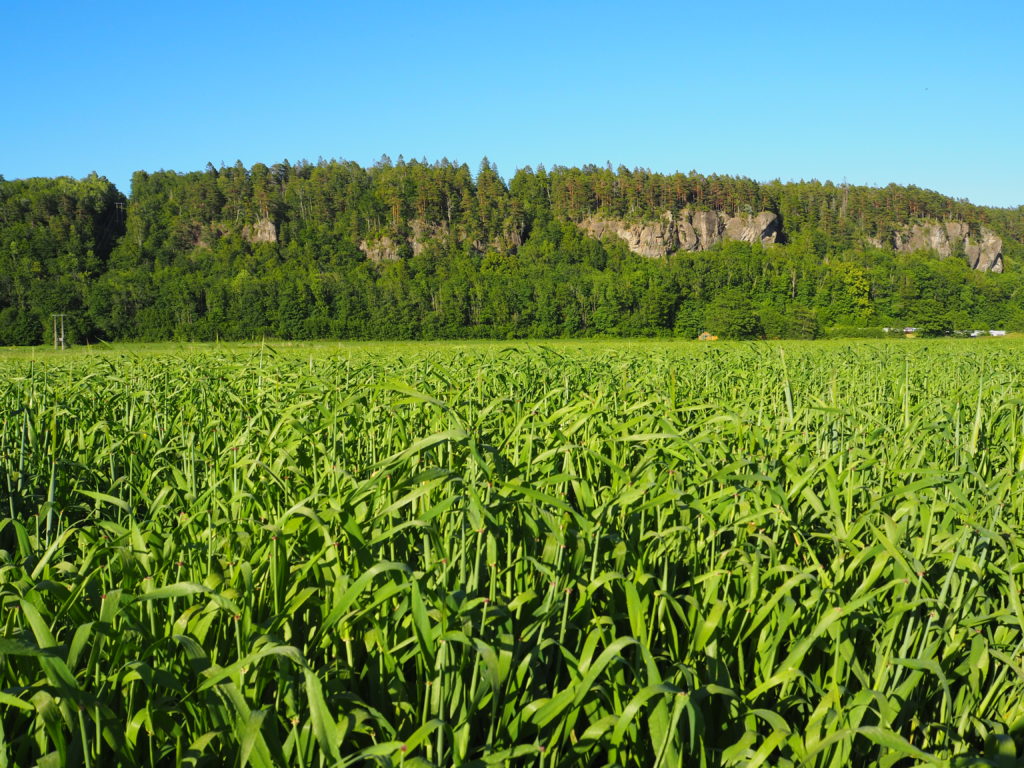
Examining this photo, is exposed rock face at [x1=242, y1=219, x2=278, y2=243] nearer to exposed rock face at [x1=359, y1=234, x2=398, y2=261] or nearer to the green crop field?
exposed rock face at [x1=359, y1=234, x2=398, y2=261]

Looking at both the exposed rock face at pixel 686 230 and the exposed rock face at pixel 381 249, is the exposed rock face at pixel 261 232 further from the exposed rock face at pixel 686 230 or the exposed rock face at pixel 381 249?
the exposed rock face at pixel 686 230

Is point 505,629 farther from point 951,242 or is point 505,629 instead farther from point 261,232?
point 951,242

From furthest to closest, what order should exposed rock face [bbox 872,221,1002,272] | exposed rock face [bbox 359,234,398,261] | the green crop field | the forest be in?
exposed rock face [bbox 872,221,1002,272] → exposed rock face [bbox 359,234,398,261] → the forest → the green crop field

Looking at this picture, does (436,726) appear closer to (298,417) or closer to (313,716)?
(313,716)

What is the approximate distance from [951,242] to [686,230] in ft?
191

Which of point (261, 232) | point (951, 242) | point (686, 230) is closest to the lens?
point (261, 232)

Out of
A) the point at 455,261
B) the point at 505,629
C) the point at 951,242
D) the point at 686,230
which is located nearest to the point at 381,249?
the point at 455,261

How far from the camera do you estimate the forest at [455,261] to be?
96.2m

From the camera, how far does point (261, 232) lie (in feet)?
433

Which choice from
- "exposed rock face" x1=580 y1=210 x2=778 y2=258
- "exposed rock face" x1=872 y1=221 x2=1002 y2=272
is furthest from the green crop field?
"exposed rock face" x1=872 y1=221 x2=1002 y2=272

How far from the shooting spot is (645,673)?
1.92m

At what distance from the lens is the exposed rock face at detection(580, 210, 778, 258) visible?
462 feet

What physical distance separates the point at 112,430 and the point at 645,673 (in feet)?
10.5

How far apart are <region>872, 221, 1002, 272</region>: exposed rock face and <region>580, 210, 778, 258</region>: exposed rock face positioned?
24867mm
